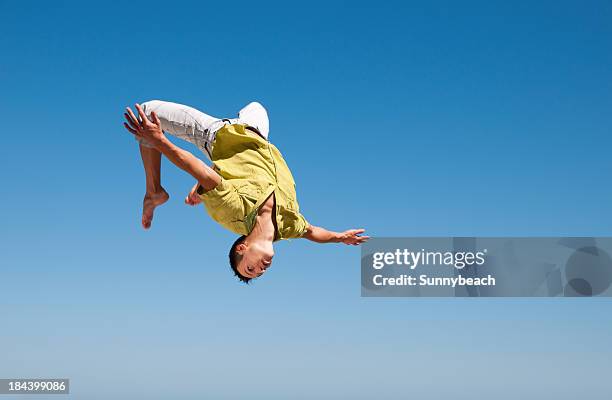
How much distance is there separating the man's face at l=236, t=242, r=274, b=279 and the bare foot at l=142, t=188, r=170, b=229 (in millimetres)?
1290

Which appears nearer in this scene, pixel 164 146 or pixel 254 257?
pixel 164 146

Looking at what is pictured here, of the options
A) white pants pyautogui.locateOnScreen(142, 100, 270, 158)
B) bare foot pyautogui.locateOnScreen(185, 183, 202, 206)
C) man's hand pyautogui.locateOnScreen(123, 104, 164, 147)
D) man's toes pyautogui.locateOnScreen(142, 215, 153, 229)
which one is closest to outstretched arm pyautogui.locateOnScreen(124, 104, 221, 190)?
man's hand pyautogui.locateOnScreen(123, 104, 164, 147)

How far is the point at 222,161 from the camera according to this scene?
8039 millimetres

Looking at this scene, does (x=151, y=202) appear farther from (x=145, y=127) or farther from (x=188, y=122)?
(x=145, y=127)

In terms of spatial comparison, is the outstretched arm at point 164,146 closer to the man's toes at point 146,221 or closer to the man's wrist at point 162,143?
the man's wrist at point 162,143

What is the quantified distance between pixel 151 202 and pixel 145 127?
202cm

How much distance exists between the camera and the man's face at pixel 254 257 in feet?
26.1

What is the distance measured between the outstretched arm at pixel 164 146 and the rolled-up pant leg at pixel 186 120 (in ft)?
4.22

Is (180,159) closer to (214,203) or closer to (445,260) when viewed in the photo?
(214,203)

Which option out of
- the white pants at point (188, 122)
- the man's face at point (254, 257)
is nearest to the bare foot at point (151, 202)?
the white pants at point (188, 122)

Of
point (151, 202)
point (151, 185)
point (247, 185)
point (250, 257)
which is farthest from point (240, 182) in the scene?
point (151, 202)

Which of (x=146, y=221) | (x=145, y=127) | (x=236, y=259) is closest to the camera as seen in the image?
(x=145, y=127)

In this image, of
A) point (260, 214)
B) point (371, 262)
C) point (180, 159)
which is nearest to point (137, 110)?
point (180, 159)

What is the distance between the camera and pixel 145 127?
272 inches
